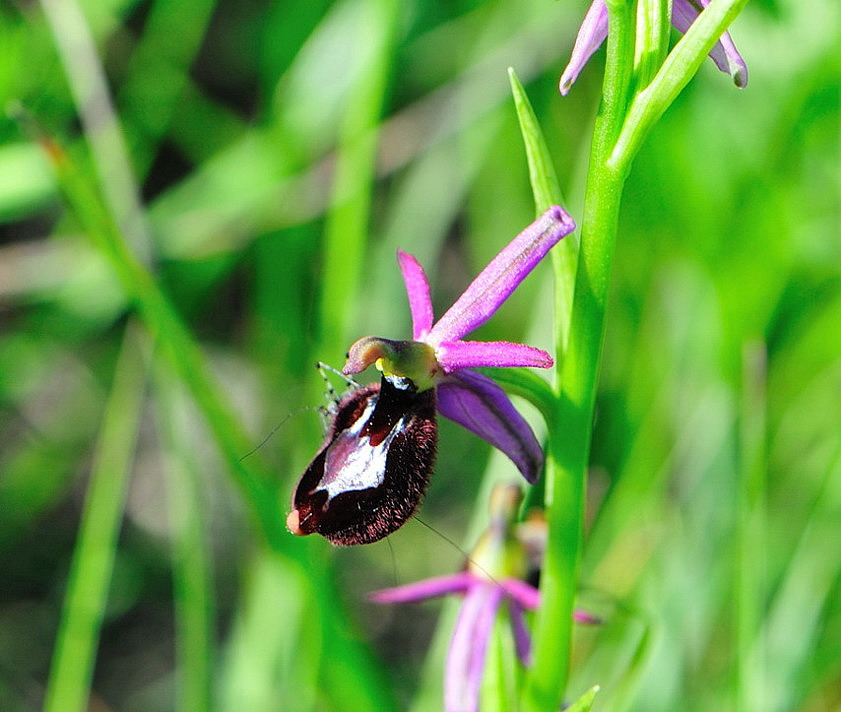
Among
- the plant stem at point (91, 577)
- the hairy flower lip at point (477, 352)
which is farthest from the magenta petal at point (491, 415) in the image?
the plant stem at point (91, 577)

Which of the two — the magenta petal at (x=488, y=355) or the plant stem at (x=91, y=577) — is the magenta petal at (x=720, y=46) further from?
the plant stem at (x=91, y=577)

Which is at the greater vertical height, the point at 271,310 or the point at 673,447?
the point at 271,310

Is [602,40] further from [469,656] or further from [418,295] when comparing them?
[469,656]

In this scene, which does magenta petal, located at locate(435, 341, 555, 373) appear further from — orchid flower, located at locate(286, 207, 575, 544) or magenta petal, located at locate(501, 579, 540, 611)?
magenta petal, located at locate(501, 579, 540, 611)

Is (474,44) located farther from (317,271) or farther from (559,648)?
(559,648)

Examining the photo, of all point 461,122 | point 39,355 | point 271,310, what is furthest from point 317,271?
point 39,355

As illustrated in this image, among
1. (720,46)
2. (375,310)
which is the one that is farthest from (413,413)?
(375,310)

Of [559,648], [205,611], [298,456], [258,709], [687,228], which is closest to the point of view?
[559,648]
